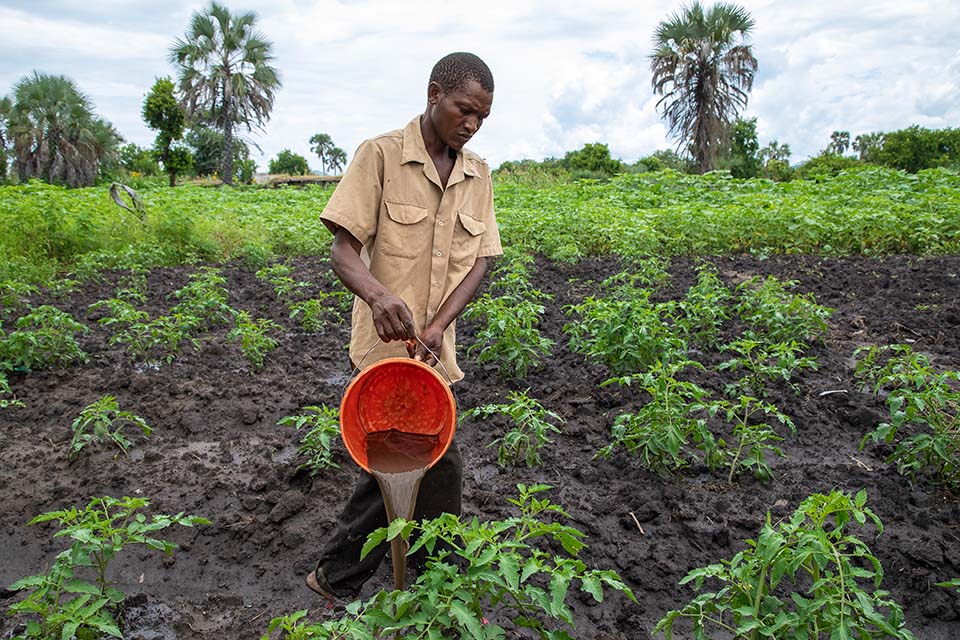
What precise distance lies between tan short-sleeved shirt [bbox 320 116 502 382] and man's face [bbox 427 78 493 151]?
0.38 ft

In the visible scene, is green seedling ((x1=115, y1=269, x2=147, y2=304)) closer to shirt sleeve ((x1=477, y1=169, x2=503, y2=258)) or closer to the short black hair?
shirt sleeve ((x1=477, y1=169, x2=503, y2=258))

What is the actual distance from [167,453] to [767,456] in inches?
115

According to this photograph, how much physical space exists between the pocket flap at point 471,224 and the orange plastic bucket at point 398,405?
52 centimetres

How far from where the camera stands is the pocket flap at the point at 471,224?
232 cm

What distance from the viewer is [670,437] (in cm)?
288

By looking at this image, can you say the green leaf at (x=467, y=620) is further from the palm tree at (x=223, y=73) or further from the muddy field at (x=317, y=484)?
the palm tree at (x=223, y=73)

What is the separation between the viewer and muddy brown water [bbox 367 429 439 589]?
1.97 meters

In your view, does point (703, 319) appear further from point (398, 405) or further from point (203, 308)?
point (203, 308)

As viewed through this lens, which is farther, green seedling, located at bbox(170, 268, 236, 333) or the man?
green seedling, located at bbox(170, 268, 236, 333)

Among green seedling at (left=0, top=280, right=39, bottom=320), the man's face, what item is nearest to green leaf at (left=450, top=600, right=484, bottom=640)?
the man's face

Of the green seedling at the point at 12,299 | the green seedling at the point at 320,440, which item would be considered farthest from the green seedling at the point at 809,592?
the green seedling at the point at 12,299

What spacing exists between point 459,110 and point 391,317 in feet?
2.10

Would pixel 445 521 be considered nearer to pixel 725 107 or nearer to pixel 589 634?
pixel 589 634

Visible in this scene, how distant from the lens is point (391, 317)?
1.98 m
